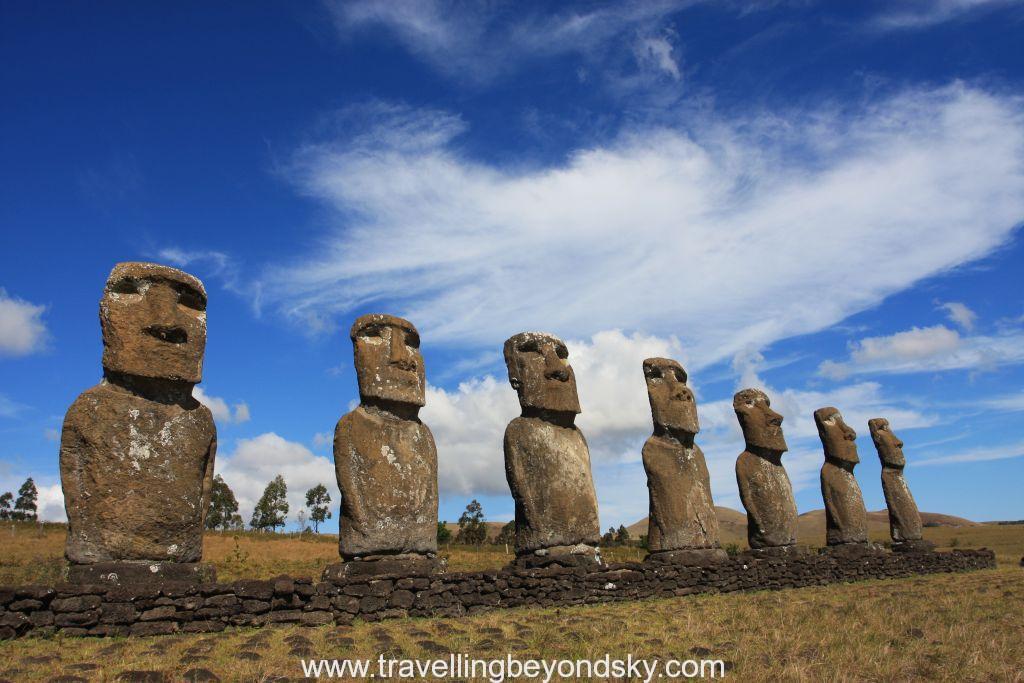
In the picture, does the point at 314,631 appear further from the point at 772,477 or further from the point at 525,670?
the point at 772,477

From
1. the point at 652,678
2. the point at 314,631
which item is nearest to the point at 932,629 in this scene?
the point at 652,678

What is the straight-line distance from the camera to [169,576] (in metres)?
8.77

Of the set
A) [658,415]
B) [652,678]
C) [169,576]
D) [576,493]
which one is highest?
[658,415]

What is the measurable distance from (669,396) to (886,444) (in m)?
11.8

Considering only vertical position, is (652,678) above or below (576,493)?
below

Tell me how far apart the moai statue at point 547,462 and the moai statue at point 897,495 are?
13287mm

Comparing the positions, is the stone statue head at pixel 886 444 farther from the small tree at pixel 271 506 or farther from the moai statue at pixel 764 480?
the small tree at pixel 271 506

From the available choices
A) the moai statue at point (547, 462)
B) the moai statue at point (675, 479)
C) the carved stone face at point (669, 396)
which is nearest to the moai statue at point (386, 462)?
the moai statue at point (547, 462)

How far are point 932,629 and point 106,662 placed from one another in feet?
30.0

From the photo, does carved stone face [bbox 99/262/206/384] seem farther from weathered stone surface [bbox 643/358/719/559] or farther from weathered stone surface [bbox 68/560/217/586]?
weathered stone surface [bbox 643/358/719/559]

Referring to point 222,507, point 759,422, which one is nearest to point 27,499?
point 222,507

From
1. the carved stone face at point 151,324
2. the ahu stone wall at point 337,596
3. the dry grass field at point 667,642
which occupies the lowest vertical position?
the dry grass field at point 667,642

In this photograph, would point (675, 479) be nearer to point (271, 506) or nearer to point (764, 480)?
point (764, 480)

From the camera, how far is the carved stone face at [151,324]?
29.7ft
